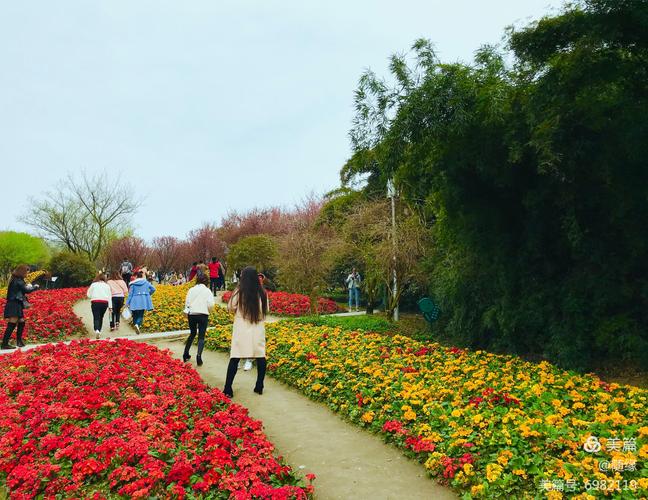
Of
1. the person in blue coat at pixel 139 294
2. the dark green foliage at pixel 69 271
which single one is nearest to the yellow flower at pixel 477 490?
the person in blue coat at pixel 139 294

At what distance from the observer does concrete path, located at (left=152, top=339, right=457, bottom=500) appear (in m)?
3.89

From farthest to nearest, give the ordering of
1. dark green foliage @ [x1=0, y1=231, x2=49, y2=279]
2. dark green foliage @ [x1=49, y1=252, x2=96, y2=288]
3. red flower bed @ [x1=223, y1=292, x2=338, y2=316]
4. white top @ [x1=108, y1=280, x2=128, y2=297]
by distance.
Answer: dark green foliage @ [x1=0, y1=231, x2=49, y2=279] → dark green foliage @ [x1=49, y1=252, x2=96, y2=288] → red flower bed @ [x1=223, y1=292, x2=338, y2=316] → white top @ [x1=108, y1=280, x2=128, y2=297]

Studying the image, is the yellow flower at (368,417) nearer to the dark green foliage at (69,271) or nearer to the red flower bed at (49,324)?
the red flower bed at (49,324)

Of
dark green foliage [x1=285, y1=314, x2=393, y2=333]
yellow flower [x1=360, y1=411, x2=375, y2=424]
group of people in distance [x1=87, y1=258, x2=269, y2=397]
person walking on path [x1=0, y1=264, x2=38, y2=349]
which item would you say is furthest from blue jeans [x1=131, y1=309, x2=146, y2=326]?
yellow flower [x1=360, y1=411, x2=375, y2=424]

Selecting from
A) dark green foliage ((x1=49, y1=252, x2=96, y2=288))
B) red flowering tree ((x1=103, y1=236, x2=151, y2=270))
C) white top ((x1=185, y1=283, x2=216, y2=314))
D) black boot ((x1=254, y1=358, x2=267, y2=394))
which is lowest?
black boot ((x1=254, y1=358, x2=267, y2=394))

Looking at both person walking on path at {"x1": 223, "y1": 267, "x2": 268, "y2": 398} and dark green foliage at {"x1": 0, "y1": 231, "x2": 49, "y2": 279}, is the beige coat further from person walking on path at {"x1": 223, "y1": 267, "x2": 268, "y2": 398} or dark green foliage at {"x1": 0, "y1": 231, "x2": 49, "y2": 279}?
dark green foliage at {"x1": 0, "y1": 231, "x2": 49, "y2": 279}

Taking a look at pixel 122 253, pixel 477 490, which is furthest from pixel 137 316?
pixel 122 253

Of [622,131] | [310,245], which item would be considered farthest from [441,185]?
[310,245]

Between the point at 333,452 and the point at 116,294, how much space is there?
9.55 m

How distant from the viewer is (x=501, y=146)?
7824 millimetres

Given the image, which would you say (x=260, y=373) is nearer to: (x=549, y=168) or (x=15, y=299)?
(x=549, y=168)

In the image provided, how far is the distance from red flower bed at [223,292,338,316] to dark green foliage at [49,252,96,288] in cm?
1307

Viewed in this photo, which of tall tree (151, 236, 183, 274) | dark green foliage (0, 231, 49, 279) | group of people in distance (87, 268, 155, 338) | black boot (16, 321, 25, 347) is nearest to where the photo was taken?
black boot (16, 321, 25, 347)

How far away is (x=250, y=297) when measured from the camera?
20.5 ft
